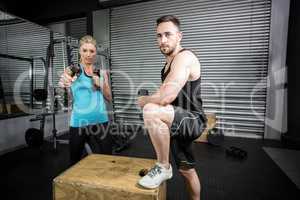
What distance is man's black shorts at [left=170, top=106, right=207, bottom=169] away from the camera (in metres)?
1.33

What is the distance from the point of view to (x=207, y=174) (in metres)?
2.42

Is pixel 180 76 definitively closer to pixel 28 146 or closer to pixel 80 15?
pixel 28 146

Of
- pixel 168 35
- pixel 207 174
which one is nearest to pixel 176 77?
pixel 168 35

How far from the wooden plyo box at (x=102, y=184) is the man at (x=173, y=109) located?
0.28 ft

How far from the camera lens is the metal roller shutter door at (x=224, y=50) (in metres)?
3.73

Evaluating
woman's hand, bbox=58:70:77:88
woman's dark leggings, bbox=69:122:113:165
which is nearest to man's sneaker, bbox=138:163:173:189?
Answer: woman's dark leggings, bbox=69:122:113:165

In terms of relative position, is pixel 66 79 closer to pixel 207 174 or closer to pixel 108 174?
pixel 108 174

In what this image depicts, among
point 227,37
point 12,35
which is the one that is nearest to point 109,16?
point 12,35

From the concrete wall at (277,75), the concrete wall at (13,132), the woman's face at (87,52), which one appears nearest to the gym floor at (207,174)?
the concrete wall at (13,132)

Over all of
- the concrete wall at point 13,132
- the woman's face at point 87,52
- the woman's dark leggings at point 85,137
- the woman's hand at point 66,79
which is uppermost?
the woman's face at point 87,52

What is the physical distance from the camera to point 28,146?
352cm

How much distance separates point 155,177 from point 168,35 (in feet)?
3.22

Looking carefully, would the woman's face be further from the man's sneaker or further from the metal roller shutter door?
the metal roller shutter door

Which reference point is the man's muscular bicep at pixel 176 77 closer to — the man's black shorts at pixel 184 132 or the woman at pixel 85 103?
the man's black shorts at pixel 184 132
